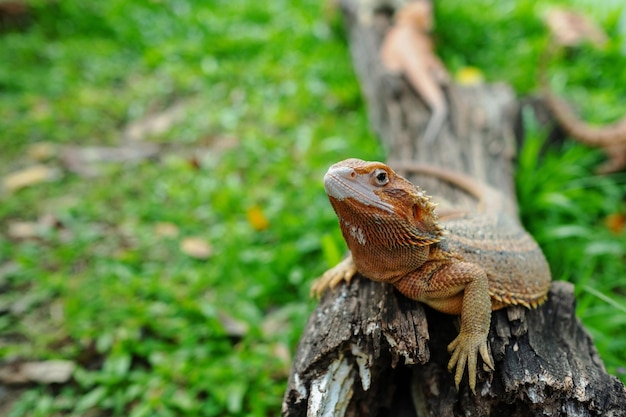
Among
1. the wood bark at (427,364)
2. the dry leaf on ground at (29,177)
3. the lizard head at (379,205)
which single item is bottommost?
the wood bark at (427,364)

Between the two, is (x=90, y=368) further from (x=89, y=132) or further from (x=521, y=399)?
(x=89, y=132)

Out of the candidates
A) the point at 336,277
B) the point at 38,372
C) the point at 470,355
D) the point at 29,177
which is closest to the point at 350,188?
the point at 336,277

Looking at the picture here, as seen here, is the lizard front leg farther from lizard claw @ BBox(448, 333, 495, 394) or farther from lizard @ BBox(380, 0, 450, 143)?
lizard @ BBox(380, 0, 450, 143)

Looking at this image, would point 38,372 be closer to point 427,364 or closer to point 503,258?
point 427,364

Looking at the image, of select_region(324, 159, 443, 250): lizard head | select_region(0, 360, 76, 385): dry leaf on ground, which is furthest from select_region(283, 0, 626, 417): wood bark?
select_region(0, 360, 76, 385): dry leaf on ground

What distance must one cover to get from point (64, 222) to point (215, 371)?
200 centimetres

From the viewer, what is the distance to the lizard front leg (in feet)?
7.05

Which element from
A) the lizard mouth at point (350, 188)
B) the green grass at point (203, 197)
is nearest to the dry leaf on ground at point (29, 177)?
the green grass at point (203, 197)

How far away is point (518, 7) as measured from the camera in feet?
20.5

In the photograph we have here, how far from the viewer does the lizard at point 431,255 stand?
2.14m

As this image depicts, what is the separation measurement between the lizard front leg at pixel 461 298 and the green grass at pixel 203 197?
100 cm

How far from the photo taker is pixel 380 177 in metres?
2.15

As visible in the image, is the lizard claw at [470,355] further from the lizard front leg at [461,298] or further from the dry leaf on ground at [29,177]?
the dry leaf on ground at [29,177]

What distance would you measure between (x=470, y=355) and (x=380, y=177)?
86 cm
